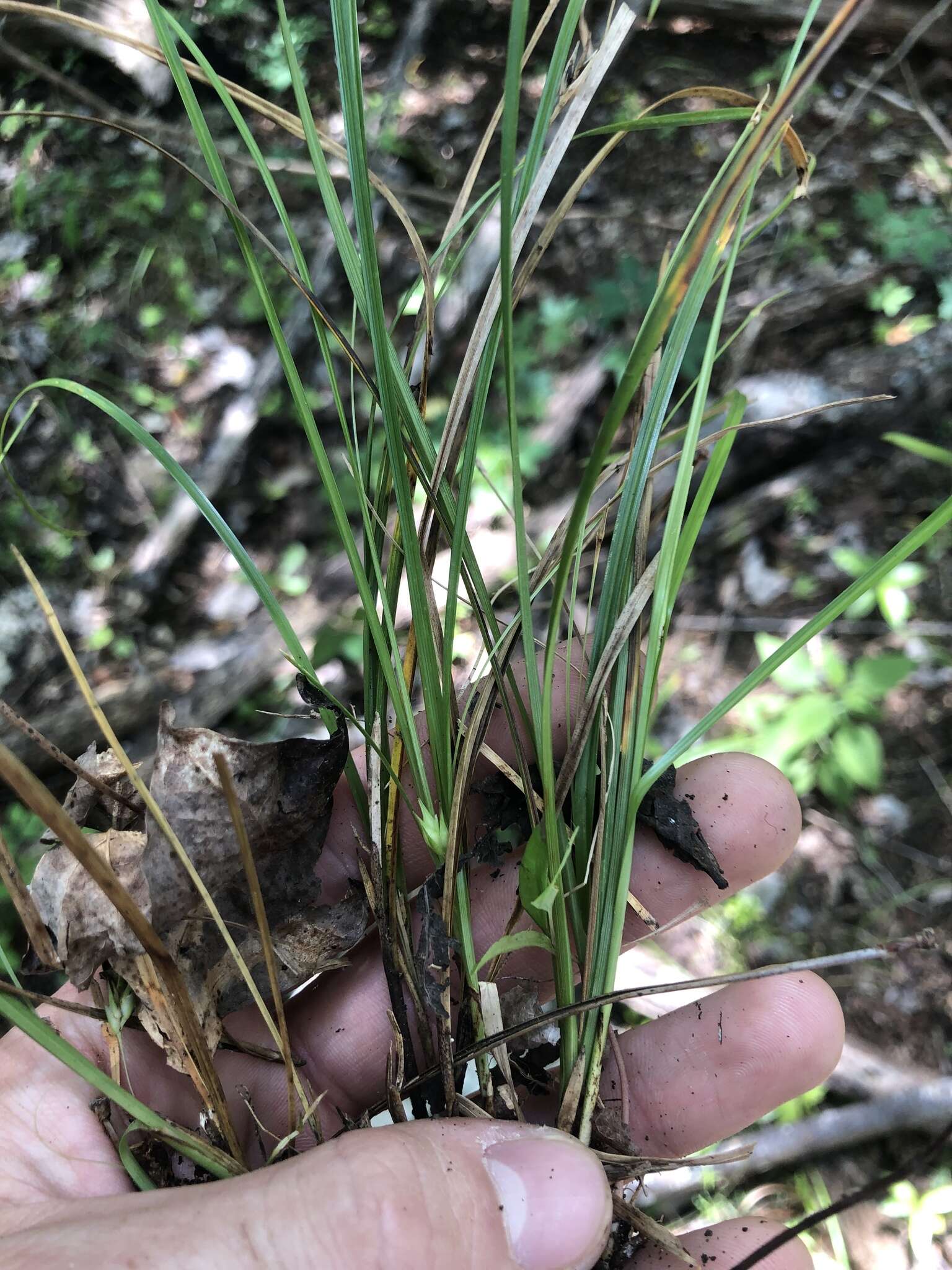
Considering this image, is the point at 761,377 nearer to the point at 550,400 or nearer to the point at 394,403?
the point at 550,400

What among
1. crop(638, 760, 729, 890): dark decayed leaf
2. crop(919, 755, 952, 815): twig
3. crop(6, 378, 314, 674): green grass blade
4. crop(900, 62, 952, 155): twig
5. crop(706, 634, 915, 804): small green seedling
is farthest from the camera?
crop(900, 62, 952, 155): twig

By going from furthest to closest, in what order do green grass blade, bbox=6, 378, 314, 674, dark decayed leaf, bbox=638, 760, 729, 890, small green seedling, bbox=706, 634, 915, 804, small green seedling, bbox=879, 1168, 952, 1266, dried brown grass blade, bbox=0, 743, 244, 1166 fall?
1. small green seedling, bbox=706, 634, 915, 804
2. small green seedling, bbox=879, 1168, 952, 1266
3. dark decayed leaf, bbox=638, 760, 729, 890
4. green grass blade, bbox=6, 378, 314, 674
5. dried brown grass blade, bbox=0, 743, 244, 1166

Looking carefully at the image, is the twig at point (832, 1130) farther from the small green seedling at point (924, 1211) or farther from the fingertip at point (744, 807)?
the fingertip at point (744, 807)

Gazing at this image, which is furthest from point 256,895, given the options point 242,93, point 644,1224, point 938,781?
point 938,781

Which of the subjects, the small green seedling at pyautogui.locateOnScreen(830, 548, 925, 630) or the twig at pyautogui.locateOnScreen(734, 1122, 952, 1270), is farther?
the small green seedling at pyautogui.locateOnScreen(830, 548, 925, 630)

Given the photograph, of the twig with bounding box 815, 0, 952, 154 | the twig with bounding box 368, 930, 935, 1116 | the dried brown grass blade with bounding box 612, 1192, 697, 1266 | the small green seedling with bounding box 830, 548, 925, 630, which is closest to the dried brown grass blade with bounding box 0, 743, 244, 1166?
the twig with bounding box 368, 930, 935, 1116

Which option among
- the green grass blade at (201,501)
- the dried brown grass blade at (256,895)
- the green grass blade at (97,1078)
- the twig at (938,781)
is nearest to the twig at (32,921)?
the green grass blade at (97,1078)

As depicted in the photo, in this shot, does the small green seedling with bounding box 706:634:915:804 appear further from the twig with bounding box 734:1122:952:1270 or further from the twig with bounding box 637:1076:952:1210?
the twig with bounding box 734:1122:952:1270
